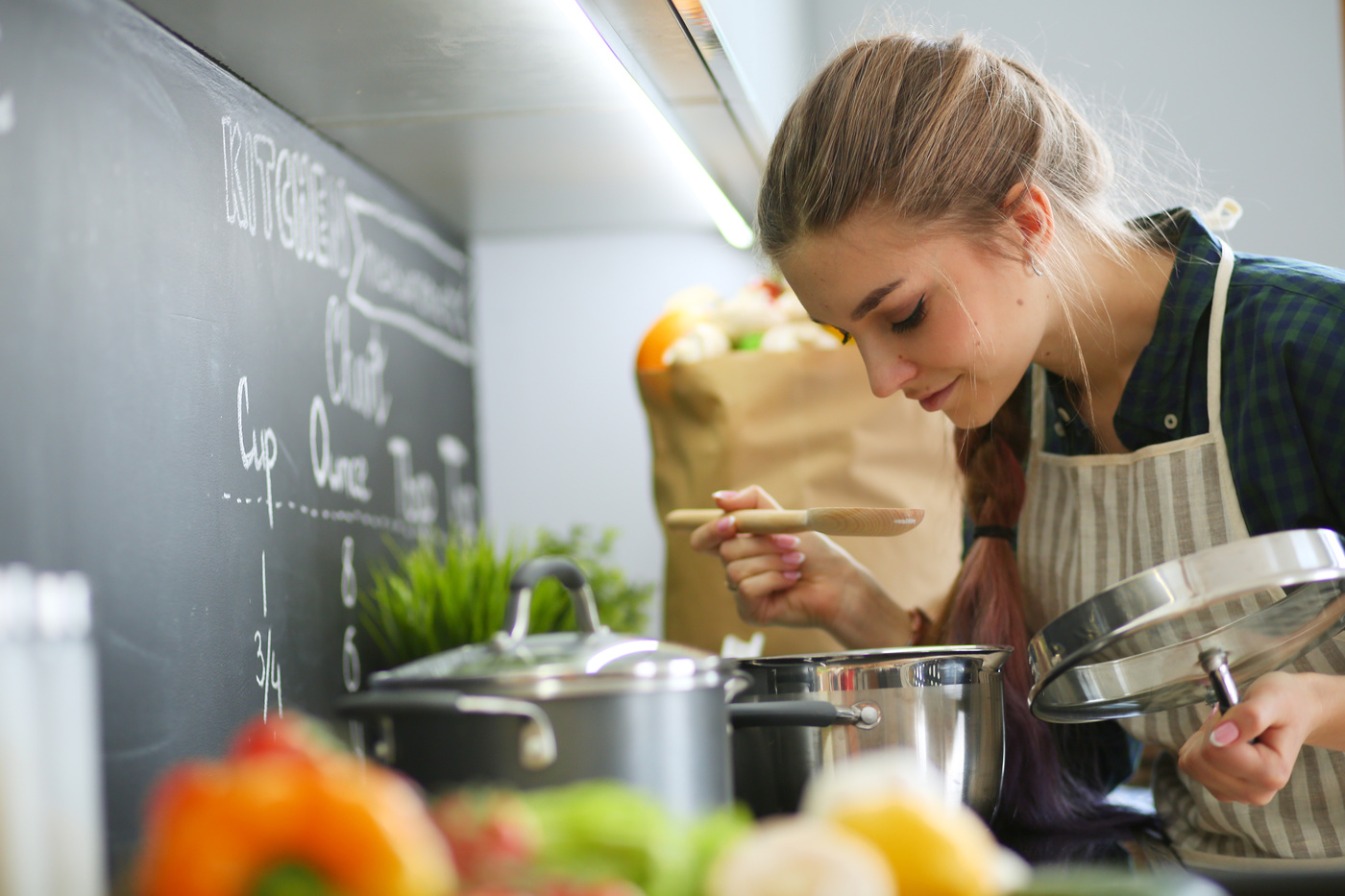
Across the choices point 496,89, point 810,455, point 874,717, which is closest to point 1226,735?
point 874,717

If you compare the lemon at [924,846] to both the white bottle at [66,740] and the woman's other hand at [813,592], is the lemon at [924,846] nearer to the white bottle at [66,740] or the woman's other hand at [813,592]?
the white bottle at [66,740]

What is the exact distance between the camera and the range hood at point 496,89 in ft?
3.01

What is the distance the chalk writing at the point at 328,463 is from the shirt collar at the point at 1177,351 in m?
0.76

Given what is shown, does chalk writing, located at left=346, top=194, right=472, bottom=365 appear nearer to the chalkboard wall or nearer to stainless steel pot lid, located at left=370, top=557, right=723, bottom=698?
the chalkboard wall

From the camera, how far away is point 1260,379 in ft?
2.98

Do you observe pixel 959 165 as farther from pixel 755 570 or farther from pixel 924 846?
pixel 924 846

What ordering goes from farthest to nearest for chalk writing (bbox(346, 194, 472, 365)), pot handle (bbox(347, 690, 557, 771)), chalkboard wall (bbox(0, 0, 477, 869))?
chalk writing (bbox(346, 194, 472, 365)) → chalkboard wall (bbox(0, 0, 477, 869)) → pot handle (bbox(347, 690, 557, 771))

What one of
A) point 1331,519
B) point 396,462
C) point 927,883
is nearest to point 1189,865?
point 1331,519

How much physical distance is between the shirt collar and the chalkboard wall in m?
0.76

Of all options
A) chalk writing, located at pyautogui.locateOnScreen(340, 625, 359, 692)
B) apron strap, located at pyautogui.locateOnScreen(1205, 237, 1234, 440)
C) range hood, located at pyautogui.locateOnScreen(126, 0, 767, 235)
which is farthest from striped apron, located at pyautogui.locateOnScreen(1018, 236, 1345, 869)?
chalk writing, located at pyautogui.locateOnScreen(340, 625, 359, 692)

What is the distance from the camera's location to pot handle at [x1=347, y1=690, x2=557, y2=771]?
1.47 ft

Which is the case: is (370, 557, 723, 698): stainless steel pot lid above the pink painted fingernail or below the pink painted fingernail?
above

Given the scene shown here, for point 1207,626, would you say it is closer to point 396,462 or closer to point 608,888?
point 608,888

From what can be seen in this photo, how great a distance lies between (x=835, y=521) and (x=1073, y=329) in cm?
26
